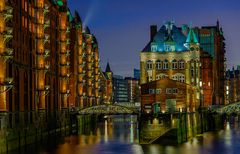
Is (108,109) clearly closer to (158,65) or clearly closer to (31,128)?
(158,65)

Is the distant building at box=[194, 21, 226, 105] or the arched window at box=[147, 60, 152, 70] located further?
the distant building at box=[194, 21, 226, 105]

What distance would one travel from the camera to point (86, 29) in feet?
573

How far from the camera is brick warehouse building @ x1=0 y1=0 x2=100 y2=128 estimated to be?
72.1 metres

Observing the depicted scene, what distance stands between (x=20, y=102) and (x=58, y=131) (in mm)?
25719

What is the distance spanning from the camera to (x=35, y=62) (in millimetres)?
94250

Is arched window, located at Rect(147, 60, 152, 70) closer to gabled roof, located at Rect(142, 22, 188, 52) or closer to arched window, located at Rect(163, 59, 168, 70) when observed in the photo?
gabled roof, located at Rect(142, 22, 188, 52)

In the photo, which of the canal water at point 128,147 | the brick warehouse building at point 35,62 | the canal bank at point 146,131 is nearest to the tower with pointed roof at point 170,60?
the canal bank at point 146,131

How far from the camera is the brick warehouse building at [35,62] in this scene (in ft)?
236

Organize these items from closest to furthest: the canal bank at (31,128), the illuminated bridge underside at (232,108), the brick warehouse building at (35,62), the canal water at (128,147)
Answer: the canal bank at (31,128) < the brick warehouse building at (35,62) < the canal water at (128,147) < the illuminated bridge underside at (232,108)

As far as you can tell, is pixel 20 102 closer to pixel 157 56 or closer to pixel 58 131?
pixel 58 131

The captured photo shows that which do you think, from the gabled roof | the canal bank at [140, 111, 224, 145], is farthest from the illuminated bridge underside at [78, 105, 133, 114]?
the canal bank at [140, 111, 224, 145]

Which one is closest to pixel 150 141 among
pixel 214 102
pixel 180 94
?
pixel 180 94

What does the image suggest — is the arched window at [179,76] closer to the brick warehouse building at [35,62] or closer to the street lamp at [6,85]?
the brick warehouse building at [35,62]

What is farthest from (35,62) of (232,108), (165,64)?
(165,64)
